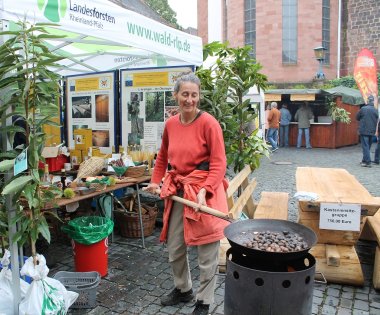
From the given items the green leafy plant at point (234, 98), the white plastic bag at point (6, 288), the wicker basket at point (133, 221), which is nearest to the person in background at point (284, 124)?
the green leafy plant at point (234, 98)

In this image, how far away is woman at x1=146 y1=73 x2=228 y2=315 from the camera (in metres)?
2.93

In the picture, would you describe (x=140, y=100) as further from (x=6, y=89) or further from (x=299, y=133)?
(x=299, y=133)

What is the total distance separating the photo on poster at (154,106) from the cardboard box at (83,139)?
1.04 meters

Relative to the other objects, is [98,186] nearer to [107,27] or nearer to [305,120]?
[107,27]

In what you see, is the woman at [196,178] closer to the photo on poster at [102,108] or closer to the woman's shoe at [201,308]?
the woman's shoe at [201,308]

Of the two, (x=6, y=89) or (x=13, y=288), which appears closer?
(x=6, y=89)

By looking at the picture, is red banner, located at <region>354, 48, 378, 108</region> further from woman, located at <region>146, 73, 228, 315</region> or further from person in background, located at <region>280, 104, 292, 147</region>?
woman, located at <region>146, 73, 228, 315</region>

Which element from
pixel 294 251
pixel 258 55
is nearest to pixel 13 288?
pixel 294 251

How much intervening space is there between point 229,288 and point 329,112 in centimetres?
1533

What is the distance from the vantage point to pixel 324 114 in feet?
56.6

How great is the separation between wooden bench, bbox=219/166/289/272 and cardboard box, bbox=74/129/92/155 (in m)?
2.41

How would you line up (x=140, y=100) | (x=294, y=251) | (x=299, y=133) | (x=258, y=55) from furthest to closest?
(x=258, y=55) < (x=299, y=133) < (x=140, y=100) < (x=294, y=251)

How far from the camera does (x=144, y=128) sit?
5.75m

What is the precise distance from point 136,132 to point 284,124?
470 inches
